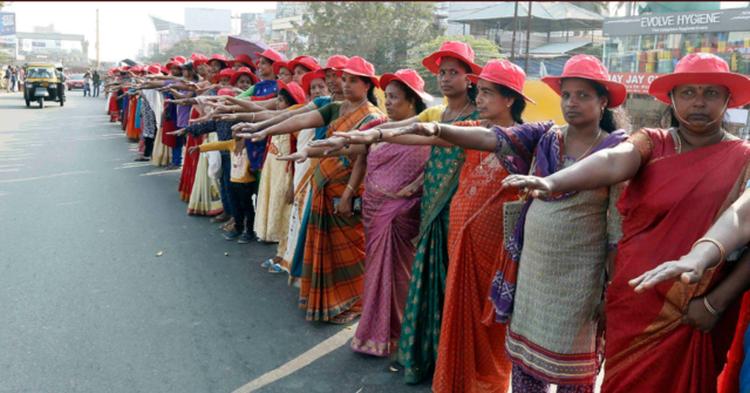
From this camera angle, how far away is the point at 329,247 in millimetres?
4488

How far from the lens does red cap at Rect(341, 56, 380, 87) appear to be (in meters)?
4.25

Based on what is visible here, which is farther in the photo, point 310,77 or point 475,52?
point 475,52

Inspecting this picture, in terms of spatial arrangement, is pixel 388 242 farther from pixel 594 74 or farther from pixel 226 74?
pixel 226 74

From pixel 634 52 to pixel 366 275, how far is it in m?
20.0

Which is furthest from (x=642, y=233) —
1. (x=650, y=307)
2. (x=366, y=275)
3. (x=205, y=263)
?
(x=205, y=263)

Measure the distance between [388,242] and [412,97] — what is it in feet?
2.94

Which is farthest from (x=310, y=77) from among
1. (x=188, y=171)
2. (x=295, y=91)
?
(x=188, y=171)

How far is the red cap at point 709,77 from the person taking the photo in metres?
2.19

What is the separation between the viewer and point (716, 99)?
2234 mm

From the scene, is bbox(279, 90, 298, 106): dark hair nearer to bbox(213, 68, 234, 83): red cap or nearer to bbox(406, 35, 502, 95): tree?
bbox(406, 35, 502, 95): tree

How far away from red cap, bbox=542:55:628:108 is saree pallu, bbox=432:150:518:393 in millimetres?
629

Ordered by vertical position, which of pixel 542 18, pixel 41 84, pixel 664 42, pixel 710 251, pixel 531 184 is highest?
pixel 542 18

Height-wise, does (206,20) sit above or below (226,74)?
above

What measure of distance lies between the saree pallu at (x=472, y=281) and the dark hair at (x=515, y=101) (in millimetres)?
255
